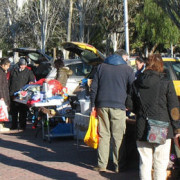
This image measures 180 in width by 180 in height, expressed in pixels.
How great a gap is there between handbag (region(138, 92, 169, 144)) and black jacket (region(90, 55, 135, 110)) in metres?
1.50

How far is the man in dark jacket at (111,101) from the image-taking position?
7.04 metres

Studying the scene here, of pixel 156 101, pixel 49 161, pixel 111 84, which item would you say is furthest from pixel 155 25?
pixel 156 101

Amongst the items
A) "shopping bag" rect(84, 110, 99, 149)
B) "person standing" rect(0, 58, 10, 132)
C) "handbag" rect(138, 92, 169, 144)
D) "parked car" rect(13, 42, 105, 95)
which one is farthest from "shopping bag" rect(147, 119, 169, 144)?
"parked car" rect(13, 42, 105, 95)

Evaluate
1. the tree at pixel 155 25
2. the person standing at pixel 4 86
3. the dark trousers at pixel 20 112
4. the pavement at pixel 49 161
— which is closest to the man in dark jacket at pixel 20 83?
the dark trousers at pixel 20 112

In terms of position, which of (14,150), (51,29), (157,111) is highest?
(51,29)

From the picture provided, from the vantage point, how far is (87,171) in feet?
24.3

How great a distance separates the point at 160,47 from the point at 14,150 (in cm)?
3392

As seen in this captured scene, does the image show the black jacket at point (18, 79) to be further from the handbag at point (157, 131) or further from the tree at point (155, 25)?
the tree at point (155, 25)

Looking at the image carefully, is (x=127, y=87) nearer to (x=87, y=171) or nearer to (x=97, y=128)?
(x=97, y=128)

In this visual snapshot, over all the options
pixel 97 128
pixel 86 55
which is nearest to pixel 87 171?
pixel 97 128

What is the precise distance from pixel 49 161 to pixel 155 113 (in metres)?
3.23

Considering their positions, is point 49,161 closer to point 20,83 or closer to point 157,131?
point 157,131

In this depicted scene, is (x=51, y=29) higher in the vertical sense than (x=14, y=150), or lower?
higher

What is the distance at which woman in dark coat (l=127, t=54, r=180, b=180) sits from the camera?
5574 mm
